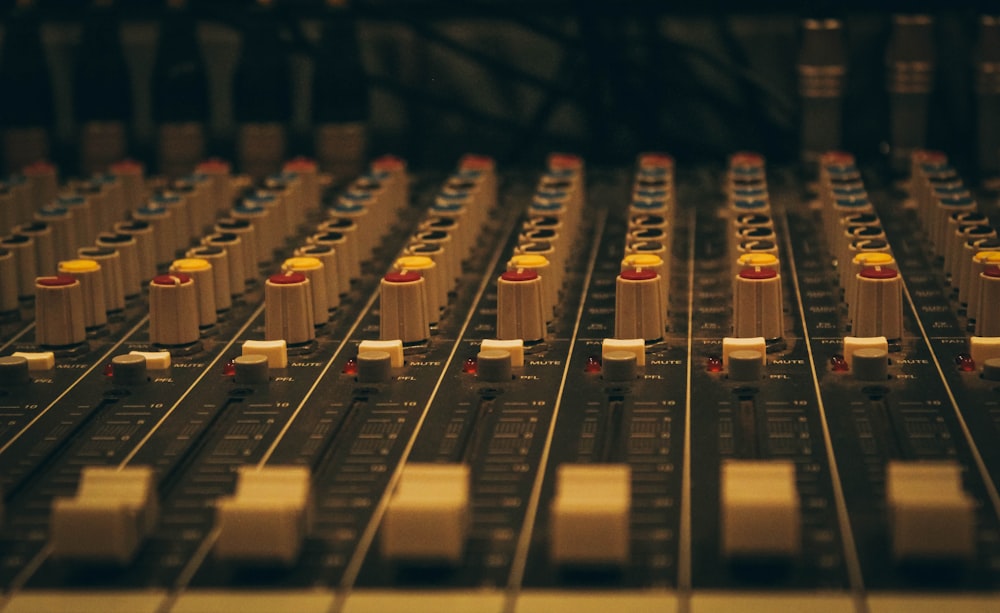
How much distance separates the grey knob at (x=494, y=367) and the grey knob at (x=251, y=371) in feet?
2.26

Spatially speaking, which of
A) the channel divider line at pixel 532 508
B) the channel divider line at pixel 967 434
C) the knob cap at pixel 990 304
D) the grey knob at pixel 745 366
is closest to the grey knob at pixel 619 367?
the channel divider line at pixel 532 508

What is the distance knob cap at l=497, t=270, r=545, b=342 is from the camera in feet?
18.5

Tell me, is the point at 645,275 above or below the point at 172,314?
above

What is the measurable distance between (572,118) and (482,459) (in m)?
5.02

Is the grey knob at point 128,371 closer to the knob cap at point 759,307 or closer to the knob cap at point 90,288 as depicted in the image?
the knob cap at point 90,288

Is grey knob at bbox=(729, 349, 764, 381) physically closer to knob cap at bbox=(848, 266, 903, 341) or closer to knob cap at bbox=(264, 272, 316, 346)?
knob cap at bbox=(848, 266, 903, 341)

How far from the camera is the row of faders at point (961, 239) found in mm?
5441

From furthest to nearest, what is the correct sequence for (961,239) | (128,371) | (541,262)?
(961,239)
(541,262)
(128,371)

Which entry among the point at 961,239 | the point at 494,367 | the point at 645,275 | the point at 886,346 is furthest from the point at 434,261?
the point at 961,239

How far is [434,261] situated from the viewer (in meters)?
6.15

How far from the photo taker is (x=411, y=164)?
956cm

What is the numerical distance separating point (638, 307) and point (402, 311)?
0.81 m

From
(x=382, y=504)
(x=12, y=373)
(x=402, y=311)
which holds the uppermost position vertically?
(x=402, y=311)

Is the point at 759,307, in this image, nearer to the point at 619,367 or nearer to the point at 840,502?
the point at 619,367
